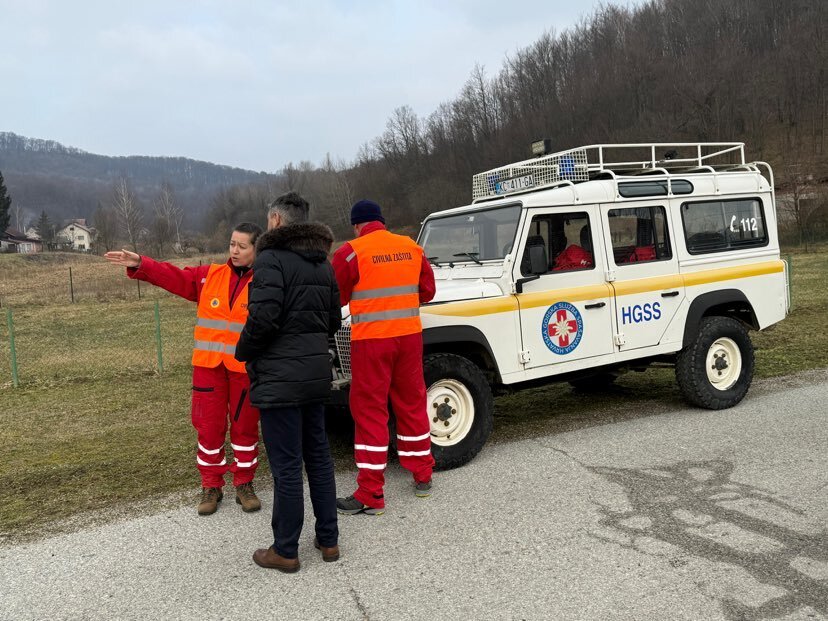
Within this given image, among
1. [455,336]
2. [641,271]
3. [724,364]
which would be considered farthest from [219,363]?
[724,364]

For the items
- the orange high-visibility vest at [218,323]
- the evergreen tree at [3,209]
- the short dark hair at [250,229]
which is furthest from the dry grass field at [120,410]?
the evergreen tree at [3,209]

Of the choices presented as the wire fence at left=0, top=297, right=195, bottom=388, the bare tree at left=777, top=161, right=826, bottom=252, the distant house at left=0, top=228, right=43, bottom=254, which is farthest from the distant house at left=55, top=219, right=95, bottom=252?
the bare tree at left=777, top=161, right=826, bottom=252

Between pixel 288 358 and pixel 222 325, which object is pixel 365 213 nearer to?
pixel 222 325

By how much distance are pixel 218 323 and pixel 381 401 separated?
4.02 feet

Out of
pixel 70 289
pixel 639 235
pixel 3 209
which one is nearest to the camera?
pixel 639 235

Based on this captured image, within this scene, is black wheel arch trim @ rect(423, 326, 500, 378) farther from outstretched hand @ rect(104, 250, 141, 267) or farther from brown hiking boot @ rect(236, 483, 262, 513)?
outstretched hand @ rect(104, 250, 141, 267)

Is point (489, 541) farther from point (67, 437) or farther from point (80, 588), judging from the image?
point (67, 437)

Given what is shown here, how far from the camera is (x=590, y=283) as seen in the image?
5.97 meters

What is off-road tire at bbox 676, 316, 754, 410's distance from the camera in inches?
259

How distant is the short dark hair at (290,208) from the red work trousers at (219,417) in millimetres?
1198

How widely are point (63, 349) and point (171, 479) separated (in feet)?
31.6

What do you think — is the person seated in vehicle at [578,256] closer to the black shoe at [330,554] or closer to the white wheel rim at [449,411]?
the white wheel rim at [449,411]

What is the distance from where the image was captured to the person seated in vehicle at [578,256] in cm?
591

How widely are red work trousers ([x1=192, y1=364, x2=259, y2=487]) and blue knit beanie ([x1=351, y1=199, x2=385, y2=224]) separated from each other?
133 centimetres
